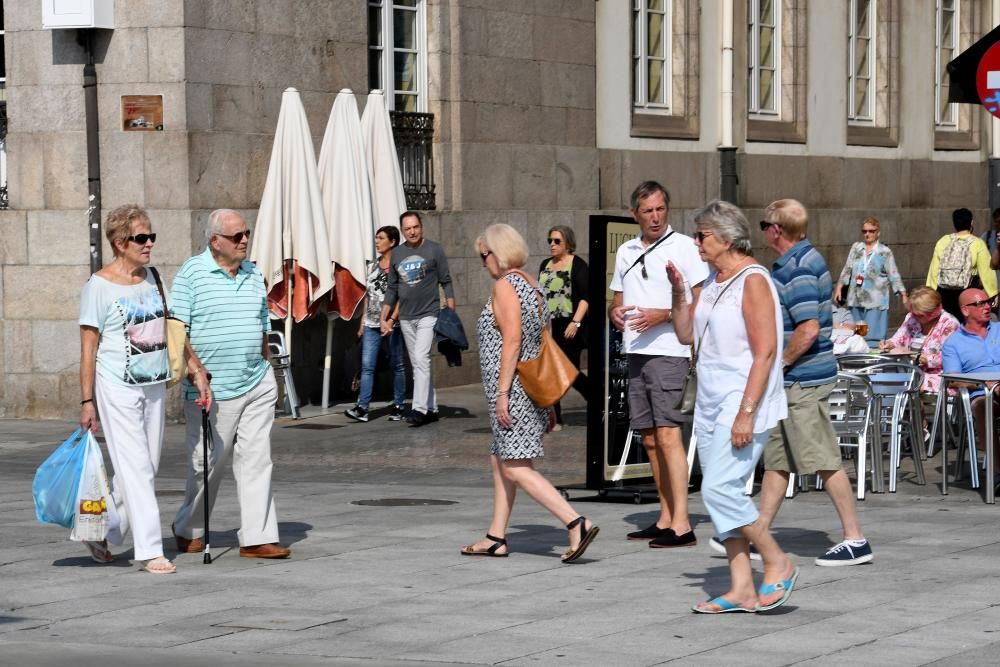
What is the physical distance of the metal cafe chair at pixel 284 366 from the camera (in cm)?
1730

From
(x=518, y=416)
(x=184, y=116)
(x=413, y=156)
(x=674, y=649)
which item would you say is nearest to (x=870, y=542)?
(x=518, y=416)

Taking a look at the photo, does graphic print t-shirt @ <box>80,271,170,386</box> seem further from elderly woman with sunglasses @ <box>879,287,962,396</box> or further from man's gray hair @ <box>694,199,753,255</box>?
elderly woman with sunglasses @ <box>879,287,962,396</box>

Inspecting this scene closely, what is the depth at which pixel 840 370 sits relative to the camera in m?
13.1

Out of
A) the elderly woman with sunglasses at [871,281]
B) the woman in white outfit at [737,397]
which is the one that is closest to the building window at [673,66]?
the elderly woman with sunglasses at [871,281]

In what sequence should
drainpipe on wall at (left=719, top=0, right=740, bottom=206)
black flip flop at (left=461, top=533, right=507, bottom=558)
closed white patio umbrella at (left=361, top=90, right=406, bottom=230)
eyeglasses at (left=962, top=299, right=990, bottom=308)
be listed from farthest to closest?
drainpipe on wall at (left=719, top=0, right=740, bottom=206)
closed white patio umbrella at (left=361, top=90, right=406, bottom=230)
eyeglasses at (left=962, top=299, right=990, bottom=308)
black flip flop at (left=461, top=533, right=507, bottom=558)

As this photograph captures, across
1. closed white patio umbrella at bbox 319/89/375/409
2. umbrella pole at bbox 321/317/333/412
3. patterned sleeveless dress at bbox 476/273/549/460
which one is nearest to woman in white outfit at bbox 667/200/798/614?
patterned sleeveless dress at bbox 476/273/549/460

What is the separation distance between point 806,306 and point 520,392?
4.52ft

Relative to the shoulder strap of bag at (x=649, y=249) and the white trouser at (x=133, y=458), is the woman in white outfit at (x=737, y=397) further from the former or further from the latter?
the white trouser at (x=133, y=458)

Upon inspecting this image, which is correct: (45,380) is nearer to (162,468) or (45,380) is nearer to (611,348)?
(162,468)

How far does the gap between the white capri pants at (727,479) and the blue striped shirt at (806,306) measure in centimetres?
127

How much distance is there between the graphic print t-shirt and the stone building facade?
761 centimetres

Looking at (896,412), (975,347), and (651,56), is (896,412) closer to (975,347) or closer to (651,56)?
(975,347)

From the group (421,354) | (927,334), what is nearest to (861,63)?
(421,354)

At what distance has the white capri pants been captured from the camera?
320 inches
